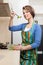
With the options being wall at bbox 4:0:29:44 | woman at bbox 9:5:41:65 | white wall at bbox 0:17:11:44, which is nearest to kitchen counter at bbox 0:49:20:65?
woman at bbox 9:5:41:65

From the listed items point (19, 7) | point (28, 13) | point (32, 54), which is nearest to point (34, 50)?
point (32, 54)

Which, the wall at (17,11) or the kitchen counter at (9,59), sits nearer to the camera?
the kitchen counter at (9,59)

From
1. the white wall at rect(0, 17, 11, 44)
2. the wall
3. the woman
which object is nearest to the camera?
the woman

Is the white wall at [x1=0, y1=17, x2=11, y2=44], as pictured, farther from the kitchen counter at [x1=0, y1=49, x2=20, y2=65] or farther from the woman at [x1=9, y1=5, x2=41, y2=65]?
the kitchen counter at [x1=0, y1=49, x2=20, y2=65]

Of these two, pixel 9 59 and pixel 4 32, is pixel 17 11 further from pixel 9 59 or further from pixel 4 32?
pixel 9 59

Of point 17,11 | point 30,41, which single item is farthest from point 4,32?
point 30,41

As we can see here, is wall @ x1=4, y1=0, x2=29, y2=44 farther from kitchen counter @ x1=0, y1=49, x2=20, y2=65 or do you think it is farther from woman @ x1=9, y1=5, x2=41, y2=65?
kitchen counter @ x1=0, y1=49, x2=20, y2=65

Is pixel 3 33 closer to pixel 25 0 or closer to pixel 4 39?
pixel 4 39

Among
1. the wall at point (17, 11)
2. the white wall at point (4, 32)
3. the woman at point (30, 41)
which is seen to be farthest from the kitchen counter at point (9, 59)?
the wall at point (17, 11)

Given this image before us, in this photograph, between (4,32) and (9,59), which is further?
(4,32)

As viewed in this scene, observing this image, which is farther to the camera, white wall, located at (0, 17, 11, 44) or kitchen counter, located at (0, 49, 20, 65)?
Answer: white wall, located at (0, 17, 11, 44)

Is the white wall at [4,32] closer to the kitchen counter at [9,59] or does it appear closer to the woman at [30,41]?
Answer: the woman at [30,41]

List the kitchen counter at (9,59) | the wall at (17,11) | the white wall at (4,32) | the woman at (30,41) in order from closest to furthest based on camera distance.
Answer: the kitchen counter at (9,59) → the woman at (30,41) → the white wall at (4,32) → the wall at (17,11)

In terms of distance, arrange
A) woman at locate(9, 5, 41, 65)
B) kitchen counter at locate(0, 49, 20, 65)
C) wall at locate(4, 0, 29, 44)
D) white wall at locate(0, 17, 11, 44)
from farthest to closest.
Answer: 1. wall at locate(4, 0, 29, 44)
2. white wall at locate(0, 17, 11, 44)
3. woman at locate(9, 5, 41, 65)
4. kitchen counter at locate(0, 49, 20, 65)
